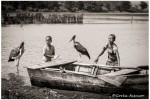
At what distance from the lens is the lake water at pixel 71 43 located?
3.56m

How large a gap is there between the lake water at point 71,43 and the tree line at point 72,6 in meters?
0.17

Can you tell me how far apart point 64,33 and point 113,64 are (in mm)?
588

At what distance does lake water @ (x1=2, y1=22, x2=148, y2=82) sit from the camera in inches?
140

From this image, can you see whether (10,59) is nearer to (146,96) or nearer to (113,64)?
(113,64)

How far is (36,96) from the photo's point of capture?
3.52 meters

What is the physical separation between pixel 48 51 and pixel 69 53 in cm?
21

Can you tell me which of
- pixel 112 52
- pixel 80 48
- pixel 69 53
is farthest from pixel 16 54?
pixel 112 52

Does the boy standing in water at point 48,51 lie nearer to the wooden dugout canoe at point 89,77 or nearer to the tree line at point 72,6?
the wooden dugout canoe at point 89,77

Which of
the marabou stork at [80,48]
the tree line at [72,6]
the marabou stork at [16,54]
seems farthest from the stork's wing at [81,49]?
the marabou stork at [16,54]

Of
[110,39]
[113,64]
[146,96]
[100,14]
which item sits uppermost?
[100,14]

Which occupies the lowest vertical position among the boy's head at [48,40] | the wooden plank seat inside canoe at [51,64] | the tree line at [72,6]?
the wooden plank seat inside canoe at [51,64]

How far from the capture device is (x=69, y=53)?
3570 millimetres

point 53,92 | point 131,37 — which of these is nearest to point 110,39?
point 131,37

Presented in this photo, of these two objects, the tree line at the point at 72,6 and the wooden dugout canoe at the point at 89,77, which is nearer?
the wooden dugout canoe at the point at 89,77
